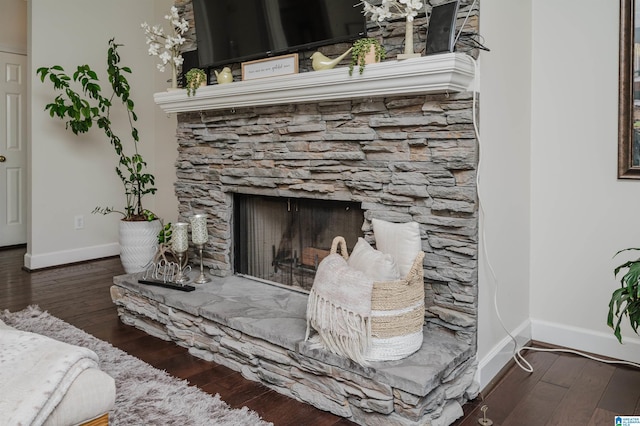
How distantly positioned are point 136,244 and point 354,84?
7.56 feet

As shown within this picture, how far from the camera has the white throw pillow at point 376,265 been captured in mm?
1973

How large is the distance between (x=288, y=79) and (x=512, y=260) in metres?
1.40

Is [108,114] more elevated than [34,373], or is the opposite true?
[108,114]

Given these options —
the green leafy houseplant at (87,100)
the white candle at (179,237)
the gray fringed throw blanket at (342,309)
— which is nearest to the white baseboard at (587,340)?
the gray fringed throw blanket at (342,309)

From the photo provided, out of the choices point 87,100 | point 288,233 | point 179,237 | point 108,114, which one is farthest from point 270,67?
point 87,100

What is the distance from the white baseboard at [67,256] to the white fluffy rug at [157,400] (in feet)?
7.00

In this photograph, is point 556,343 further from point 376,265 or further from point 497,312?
point 376,265

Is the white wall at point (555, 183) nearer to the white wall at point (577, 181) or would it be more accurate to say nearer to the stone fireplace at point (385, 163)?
the white wall at point (577, 181)

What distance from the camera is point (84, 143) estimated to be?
4.57 meters

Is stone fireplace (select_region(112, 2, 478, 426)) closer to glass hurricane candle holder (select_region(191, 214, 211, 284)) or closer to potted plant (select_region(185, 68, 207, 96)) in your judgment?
potted plant (select_region(185, 68, 207, 96))

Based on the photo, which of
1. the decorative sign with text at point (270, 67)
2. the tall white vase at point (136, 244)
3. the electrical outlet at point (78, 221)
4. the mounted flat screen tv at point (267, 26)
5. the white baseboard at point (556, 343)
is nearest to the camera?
the white baseboard at point (556, 343)

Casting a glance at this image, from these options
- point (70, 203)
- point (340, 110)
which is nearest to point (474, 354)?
point (340, 110)

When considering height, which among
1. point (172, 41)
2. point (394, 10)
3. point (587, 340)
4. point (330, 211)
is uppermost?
point (172, 41)

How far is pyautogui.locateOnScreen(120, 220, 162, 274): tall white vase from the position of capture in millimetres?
3736
